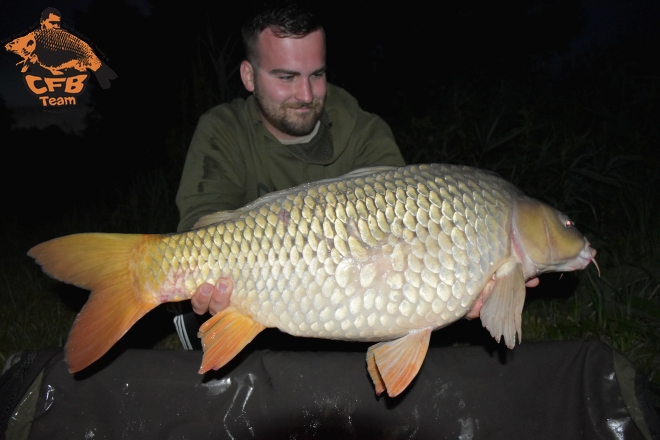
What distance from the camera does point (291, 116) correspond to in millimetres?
1918

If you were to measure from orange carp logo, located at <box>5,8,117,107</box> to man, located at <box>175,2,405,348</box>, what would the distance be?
1.49m

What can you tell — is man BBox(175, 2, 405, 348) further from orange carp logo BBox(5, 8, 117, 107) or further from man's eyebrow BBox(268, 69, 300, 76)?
orange carp logo BBox(5, 8, 117, 107)

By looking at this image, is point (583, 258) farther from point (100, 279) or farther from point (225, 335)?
point (100, 279)

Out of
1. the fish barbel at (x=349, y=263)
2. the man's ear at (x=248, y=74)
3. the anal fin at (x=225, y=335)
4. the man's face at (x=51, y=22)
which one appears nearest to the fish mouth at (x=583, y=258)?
the fish barbel at (x=349, y=263)

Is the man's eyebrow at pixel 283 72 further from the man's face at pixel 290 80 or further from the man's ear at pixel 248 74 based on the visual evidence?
the man's ear at pixel 248 74

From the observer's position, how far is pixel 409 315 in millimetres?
1189

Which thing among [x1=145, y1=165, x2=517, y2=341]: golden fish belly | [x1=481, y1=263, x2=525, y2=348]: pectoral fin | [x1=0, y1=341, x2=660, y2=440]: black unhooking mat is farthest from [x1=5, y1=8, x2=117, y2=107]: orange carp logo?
[x1=481, y1=263, x2=525, y2=348]: pectoral fin

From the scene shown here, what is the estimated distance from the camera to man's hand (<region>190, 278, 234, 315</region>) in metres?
1.23

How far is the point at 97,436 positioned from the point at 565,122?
134 inches

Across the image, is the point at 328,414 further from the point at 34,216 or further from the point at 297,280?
the point at 34,216

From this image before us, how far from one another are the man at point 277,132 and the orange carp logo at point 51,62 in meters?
1.49

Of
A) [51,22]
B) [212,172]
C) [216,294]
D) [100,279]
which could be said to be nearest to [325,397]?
[216,294]

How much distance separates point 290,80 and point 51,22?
2.15 metres

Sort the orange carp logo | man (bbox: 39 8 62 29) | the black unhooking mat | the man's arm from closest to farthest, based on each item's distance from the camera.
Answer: the black unhooking mat → the man's arm → the orange carp logo → man (bbox: 39 8 62 29)
